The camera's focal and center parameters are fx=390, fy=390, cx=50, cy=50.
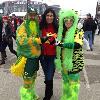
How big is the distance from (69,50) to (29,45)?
25.8 inches

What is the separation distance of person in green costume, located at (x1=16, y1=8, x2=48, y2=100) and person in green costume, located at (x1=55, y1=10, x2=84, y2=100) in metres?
0.32

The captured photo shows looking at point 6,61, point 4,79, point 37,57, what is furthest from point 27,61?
point 6,61

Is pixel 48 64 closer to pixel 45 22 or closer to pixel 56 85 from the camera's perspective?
pixel 45 22

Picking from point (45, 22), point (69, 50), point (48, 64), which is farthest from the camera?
point (48, 64)

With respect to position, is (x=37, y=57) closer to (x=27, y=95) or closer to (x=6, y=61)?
(x=27, y=95)

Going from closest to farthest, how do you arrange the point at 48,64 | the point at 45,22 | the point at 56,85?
the point at 45,22, the point at 48,64, the point at 56,85

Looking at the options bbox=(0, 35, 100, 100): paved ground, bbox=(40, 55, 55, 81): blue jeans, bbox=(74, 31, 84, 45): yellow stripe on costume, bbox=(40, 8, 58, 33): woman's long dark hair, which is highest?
bbox=(40, 8, 58, 33): woman's long dark hair

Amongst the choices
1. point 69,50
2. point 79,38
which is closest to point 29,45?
point 69,50

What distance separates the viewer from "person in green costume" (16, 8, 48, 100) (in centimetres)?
623

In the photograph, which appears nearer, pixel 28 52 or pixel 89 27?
pixel 28 52

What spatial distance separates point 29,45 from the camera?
20.5 feet

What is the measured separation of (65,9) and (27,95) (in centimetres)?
152

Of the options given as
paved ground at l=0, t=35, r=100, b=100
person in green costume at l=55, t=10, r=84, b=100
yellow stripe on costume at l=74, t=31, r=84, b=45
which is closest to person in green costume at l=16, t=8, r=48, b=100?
person in green costume at l=55, t=10, r=84, b=100

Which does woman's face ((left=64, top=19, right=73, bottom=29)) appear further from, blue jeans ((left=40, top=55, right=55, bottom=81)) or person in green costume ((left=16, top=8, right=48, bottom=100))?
blue jeans ((left=40, top=55, right=55, bottom=81))
